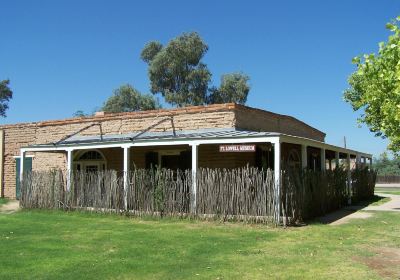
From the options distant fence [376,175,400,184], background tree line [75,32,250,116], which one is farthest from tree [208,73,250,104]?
distant fence [376,175,400,184]

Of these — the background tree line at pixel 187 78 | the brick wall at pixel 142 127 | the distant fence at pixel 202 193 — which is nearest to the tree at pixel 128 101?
the background tree line at pixel 187 78

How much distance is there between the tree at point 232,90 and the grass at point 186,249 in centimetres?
3448

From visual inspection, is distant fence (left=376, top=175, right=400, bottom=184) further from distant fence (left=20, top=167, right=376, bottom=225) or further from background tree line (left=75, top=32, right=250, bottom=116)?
distant fence (left=20, top=167, right=376, bottom=225)

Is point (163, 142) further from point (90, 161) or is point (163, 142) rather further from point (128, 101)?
point (128, 101)

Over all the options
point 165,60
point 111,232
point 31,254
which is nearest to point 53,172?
point 111,232

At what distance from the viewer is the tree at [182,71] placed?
4716 centimetres

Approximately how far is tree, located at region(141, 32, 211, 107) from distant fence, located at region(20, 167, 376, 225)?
97.1 feet

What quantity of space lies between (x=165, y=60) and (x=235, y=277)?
41696 millimetres

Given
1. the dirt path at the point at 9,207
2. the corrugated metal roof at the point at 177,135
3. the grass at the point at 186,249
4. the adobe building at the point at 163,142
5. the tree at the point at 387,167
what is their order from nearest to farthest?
the grass at the point at 186,249 < the corrugated metal roof at the point at 177,135 < the adobe building at the point at 163,142 < the dirt path at the point at 9,207 < the tree at the point at 387,167

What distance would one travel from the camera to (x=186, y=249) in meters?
9.55

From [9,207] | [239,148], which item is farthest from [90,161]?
[239,148]

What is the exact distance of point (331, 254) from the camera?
895cm

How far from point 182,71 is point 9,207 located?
30106mm

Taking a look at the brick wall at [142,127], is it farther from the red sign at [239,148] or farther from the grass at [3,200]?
the red sign at [239,148]
